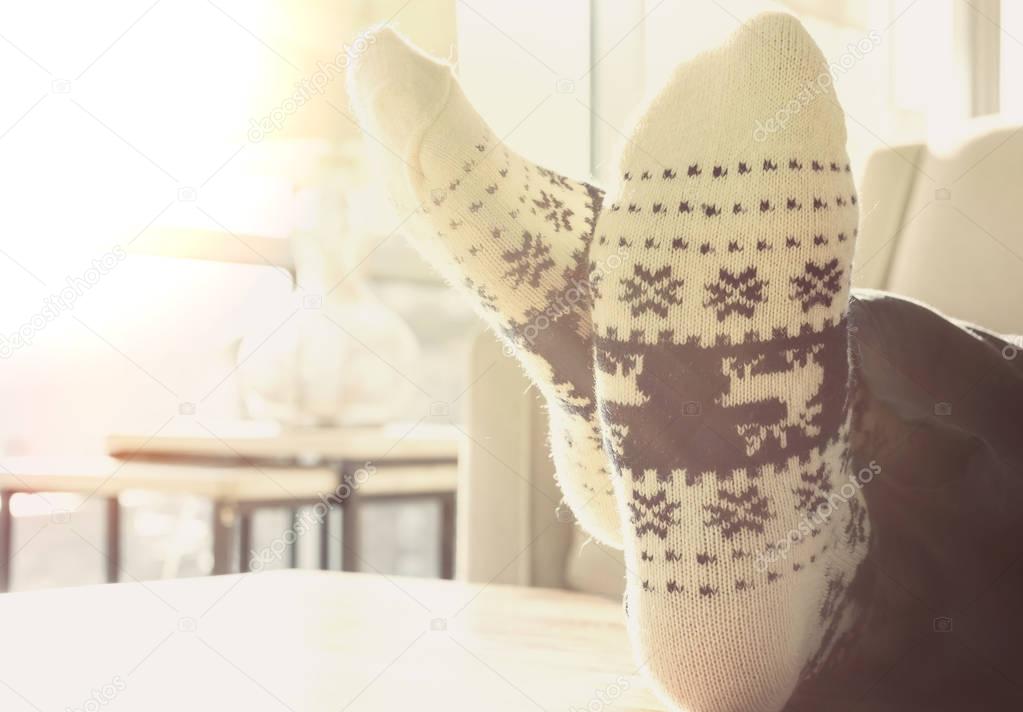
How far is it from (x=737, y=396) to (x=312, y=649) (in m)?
0.38

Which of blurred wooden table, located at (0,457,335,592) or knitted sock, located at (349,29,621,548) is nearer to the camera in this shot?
knitted sock, located at (349,29,621,548)

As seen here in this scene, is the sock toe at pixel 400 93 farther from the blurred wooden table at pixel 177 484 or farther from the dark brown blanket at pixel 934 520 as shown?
the blurred wooden table at pixel 177 484

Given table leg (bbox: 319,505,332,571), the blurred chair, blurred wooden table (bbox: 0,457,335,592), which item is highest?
the blurred chair

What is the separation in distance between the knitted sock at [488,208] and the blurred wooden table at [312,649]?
17 cm

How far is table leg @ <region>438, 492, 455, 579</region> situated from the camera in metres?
1.88

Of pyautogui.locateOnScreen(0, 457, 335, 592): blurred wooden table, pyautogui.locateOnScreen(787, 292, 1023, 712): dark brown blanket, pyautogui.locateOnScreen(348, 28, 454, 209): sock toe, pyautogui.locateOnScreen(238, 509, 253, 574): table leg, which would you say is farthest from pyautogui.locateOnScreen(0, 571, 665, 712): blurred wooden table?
pyautogui.locateOnScreen(238, 509, 253, 574): table leg

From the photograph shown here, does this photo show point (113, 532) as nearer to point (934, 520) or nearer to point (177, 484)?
point (177, 484)

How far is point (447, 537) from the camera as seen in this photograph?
1947mm

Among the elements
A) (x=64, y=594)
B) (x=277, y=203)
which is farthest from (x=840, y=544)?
(x=277, y=203)

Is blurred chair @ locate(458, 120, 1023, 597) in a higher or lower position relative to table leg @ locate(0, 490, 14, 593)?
higher

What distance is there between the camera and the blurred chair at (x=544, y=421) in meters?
0.84

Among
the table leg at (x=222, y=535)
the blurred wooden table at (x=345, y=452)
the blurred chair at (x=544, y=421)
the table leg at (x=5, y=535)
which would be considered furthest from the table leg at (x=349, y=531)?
the blurred chair at (x=544, y=421)

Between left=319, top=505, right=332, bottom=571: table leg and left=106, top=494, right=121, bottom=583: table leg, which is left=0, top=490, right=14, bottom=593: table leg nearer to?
left=106, top=494, right=121, bottom=583: table leg

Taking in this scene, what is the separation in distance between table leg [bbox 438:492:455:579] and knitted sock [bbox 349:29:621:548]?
1344 mm
